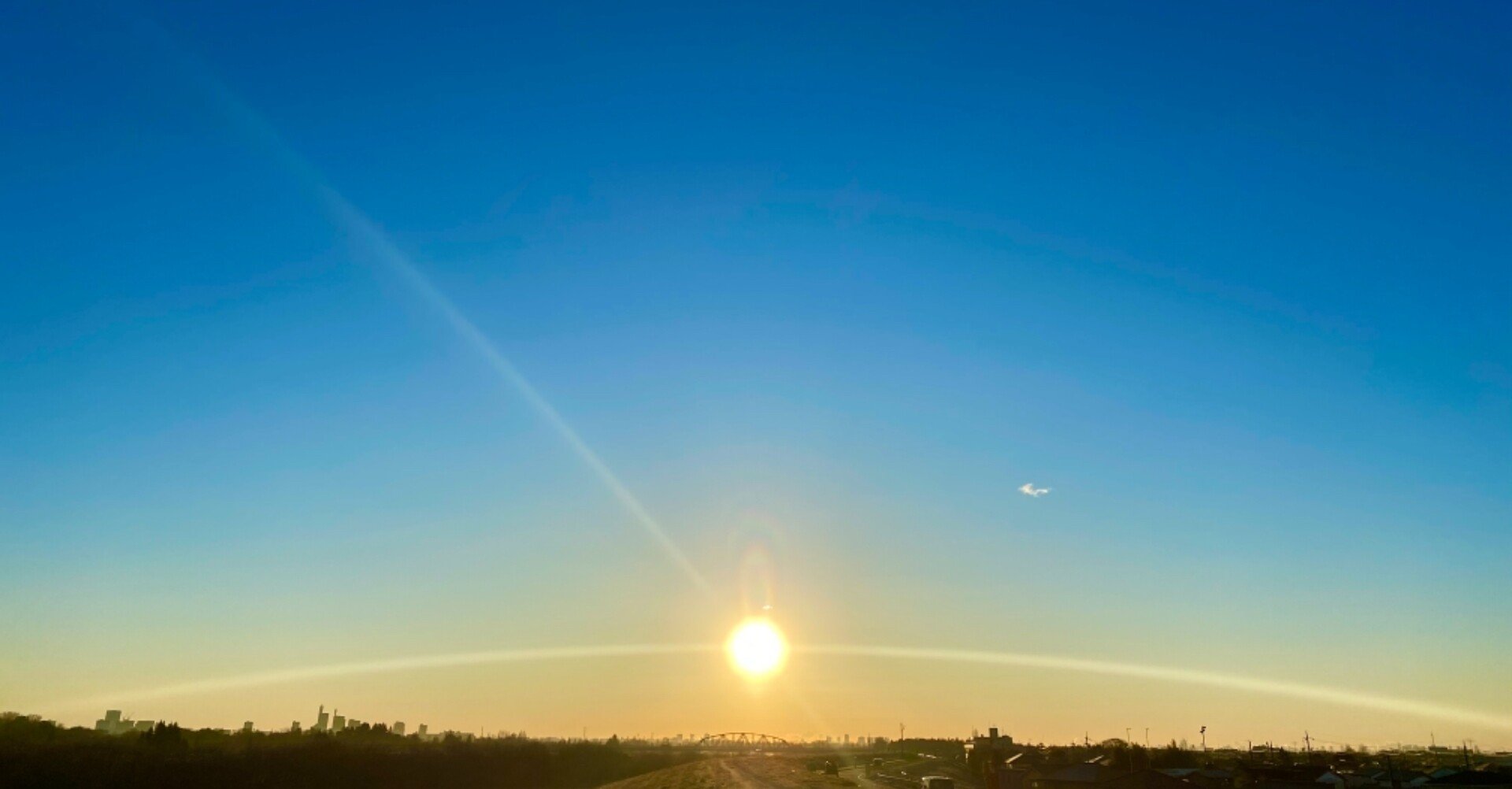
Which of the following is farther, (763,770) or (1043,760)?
(763,770)

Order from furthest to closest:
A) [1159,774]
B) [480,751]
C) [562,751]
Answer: [562,751] < [480,751] < [1159,774]

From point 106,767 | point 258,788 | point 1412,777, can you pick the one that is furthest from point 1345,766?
point 106,767

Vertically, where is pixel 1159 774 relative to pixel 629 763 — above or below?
above

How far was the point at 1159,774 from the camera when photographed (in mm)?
83062

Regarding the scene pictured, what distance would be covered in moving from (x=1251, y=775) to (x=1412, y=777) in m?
20.5

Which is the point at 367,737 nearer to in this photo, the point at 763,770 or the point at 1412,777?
the point at 763,770

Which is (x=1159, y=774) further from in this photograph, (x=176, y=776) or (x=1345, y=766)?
(x=176, y=776)

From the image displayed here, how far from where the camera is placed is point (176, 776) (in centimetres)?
8788

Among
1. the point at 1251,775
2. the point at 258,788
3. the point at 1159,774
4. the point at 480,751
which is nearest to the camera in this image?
the point at 1159,774

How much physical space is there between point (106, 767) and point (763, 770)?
8703cm

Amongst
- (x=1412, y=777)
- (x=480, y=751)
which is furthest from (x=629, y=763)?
(x=1412, y=777)

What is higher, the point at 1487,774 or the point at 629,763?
the point at 1487,774

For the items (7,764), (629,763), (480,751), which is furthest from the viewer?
(629,763)

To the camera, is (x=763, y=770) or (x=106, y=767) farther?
(x=763, y=770)
